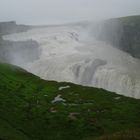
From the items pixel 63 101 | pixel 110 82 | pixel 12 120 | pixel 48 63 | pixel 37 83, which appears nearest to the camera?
pixel 12 120

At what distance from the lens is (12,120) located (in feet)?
256

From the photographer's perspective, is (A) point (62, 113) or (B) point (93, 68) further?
(B) point (93, 68)

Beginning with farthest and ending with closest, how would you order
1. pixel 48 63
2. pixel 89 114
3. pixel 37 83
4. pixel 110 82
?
pixel 48 63 < pixel 110 82 < pixel 37 83 < pixel 89 114

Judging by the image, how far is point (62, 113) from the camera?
8525 cm

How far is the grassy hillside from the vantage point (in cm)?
7000

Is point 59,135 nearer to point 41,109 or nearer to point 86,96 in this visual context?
point 41,109

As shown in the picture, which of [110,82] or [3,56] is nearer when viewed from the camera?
[110,82]

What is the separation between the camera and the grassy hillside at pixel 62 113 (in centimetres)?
7000

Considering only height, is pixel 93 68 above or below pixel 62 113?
above

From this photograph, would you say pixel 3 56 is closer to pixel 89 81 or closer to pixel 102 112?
pixel 89 81

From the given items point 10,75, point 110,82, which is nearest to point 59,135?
point 10,75

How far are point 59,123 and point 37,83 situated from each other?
41.6 m

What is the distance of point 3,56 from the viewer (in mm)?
190875

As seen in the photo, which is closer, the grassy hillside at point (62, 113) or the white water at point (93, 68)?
the grassy hillside at point (62, 113)
